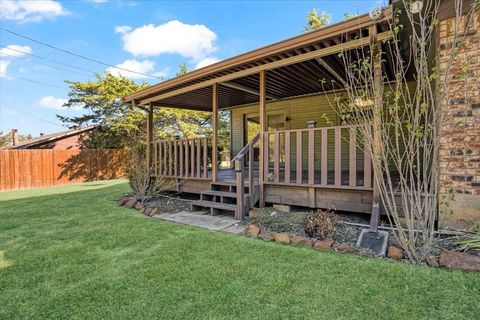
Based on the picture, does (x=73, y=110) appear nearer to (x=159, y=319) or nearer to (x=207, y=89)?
(x=207, y=89)

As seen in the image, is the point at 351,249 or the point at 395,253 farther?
the point at 351,249

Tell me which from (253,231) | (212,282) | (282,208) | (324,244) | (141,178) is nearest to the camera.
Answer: (212,282)

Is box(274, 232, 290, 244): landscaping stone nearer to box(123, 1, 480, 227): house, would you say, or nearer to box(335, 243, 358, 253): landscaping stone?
box(335, 243, 358, 253): landscaping stone

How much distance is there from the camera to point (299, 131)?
4527mm

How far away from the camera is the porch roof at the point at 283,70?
3748mm

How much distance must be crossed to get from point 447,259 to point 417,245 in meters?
0.37

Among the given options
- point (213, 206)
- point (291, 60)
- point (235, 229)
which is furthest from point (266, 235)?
point (291, 60)

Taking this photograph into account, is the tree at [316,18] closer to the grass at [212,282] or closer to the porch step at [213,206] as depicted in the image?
the porch step at [213,206]

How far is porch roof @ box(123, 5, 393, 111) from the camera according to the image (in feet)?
12.3

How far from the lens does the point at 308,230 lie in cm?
355

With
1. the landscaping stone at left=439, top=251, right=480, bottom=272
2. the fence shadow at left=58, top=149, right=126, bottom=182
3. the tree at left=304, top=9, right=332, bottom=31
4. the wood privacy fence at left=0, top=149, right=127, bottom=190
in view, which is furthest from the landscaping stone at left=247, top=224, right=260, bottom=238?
the tree at left=304, top=9, right=332, bottom=31

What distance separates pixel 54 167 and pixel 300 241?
1372cm

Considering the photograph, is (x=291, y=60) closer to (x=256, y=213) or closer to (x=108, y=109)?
(x=256, y=213)

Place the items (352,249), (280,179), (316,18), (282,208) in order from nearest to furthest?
(352,249)
(282,208)
(280,179)
(316,18)
